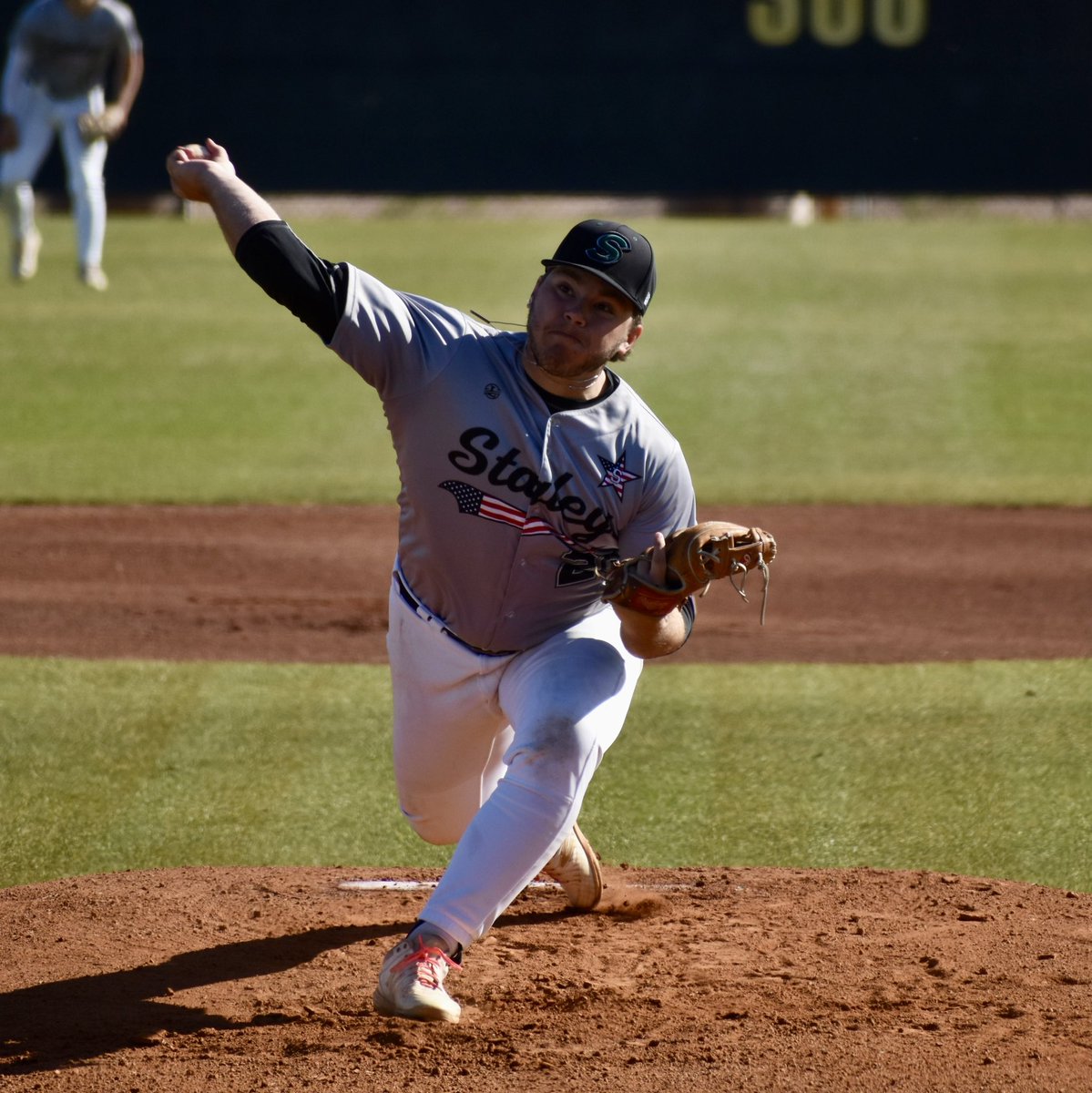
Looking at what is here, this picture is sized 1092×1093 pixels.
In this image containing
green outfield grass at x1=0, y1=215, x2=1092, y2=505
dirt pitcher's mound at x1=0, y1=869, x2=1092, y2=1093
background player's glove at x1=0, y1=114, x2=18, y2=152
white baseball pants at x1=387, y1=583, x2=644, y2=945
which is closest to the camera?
dirt pitcher's mound at x1=0, y1=869, x2=1092, y2=1093

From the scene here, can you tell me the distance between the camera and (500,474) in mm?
3793

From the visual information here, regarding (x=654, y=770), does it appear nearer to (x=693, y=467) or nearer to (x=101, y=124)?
(x=693, y=467)

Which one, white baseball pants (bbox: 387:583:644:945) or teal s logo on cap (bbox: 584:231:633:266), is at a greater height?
teal s logo on cap (bbox: 584:231:633:266)

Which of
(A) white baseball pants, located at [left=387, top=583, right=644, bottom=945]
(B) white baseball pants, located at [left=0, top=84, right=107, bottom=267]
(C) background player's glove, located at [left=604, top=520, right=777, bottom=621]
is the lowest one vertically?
(A) white baseball pants, located at [left=387, top=583, right=644, bottom=945]

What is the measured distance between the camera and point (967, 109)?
64.9 feet

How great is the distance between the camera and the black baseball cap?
147 inches

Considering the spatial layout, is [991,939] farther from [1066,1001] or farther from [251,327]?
[251,327]

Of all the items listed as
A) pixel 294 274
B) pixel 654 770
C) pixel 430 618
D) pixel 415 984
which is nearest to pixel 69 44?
pixel 654 770

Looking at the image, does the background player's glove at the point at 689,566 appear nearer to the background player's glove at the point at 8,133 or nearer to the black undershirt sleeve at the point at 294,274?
the black undershirt sleeve at the point at 294,274

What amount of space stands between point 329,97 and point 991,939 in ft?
56.2

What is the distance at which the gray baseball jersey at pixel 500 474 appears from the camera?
3.79 m

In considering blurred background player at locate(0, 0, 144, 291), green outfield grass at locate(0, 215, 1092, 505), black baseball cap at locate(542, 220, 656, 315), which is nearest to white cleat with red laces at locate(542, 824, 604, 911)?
black baseball cap at locate(542, 220, 656, 315)

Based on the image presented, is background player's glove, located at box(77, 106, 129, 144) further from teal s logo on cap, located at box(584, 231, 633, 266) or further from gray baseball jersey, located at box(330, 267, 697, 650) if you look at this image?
teal s logo on cap, located at box(584, 231, 633, 266)

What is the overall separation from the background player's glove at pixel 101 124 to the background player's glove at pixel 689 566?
1063 cm
